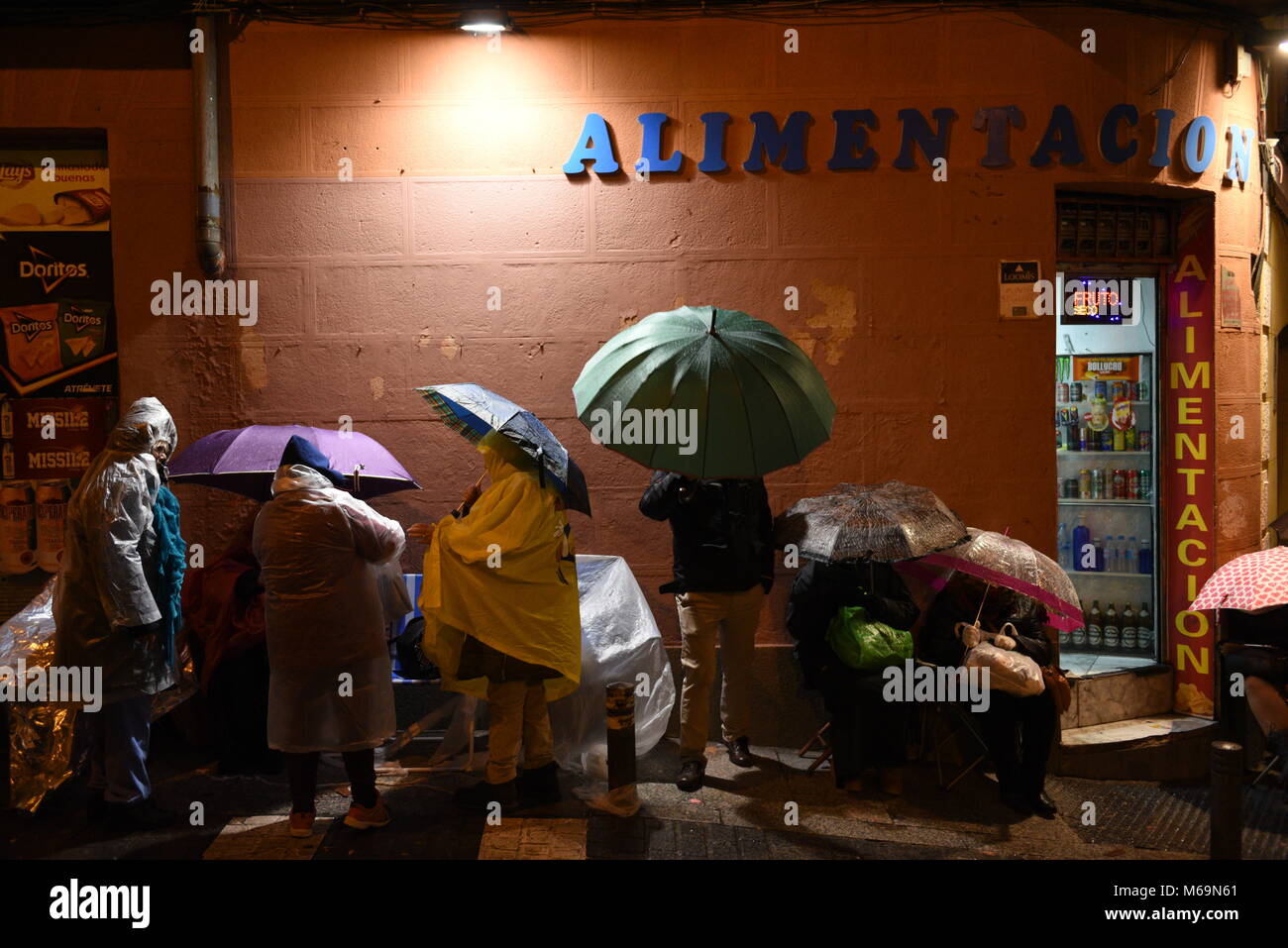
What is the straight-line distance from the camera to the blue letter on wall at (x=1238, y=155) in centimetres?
695

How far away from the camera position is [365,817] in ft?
16.5

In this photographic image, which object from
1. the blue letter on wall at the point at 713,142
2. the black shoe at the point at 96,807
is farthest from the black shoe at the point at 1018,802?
the black shoe at the point at 96,807

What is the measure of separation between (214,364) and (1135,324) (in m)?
6.06

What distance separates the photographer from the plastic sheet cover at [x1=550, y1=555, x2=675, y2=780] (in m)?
5.83

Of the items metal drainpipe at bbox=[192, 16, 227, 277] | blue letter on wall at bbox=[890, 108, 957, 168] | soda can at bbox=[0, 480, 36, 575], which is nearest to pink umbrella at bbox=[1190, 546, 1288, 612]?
blue letter on wall at bbox=[890, 108, 957, 168]

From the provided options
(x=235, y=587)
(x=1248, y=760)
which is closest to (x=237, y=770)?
(x=235, y=587)

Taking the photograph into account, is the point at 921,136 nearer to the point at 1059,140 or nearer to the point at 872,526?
the point at 1059,140

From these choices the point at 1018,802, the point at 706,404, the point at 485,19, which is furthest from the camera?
the point at 485,19

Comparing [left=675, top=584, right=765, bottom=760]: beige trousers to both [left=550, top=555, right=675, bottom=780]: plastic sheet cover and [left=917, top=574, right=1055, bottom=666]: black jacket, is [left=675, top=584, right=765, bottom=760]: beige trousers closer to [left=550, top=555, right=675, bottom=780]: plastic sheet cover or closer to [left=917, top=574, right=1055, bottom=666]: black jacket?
[left=550, top=555, right=675, bottom=780]: plastic sheet cover

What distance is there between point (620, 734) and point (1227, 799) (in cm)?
262

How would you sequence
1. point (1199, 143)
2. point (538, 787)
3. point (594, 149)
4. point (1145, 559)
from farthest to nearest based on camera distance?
point (1145, 559) < point (1199, 143) < point (594, 149) < point (538, 787)

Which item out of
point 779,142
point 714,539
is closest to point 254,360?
point 714,539

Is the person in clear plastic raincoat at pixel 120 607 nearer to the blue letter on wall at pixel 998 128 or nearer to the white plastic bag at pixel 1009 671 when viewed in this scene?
the white plastic bag at pixel 1009 671

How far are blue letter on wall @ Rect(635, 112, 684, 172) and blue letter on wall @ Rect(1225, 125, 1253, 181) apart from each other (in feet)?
12.0
